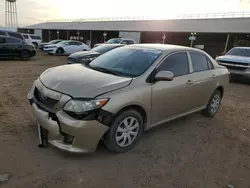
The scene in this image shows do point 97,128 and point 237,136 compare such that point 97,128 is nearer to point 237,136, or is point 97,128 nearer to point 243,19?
point 237,136

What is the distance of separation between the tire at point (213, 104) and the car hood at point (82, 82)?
2660 millimetres

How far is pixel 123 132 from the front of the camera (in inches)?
133

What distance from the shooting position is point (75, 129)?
9.45 feet

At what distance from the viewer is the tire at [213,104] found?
5208 mm

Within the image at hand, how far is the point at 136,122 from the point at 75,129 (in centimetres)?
102

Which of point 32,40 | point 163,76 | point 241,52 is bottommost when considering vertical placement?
point 32,40

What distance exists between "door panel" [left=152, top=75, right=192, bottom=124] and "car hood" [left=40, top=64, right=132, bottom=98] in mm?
602

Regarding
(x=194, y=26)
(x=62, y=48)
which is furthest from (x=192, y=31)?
(x=62, y=48)

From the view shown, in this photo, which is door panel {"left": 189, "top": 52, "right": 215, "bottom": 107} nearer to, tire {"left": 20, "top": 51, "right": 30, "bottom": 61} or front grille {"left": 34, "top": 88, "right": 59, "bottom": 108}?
front grille {"left": 34, "top": 88, "right": 59, "bottom": 108}

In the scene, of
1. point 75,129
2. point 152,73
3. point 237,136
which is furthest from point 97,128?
point 237,136

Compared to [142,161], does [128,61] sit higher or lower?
higher

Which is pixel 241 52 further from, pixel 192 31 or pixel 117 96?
pixel 192 31

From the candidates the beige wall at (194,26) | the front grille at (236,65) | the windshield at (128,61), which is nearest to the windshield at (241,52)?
the front grille at (236,65)

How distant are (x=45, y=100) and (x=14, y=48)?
11.8m
